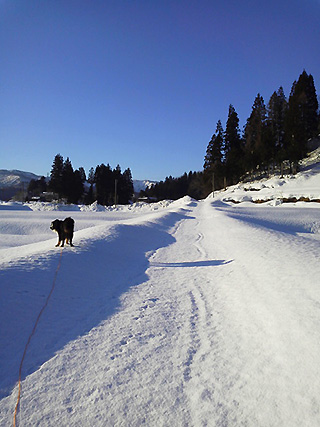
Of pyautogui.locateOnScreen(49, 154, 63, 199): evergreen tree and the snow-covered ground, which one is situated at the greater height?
pyautogui.locateOnScreen(49, 154, 63, 199): evergreen tree

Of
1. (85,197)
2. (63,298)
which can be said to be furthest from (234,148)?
(63,298)

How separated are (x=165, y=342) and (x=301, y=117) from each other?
180 ft

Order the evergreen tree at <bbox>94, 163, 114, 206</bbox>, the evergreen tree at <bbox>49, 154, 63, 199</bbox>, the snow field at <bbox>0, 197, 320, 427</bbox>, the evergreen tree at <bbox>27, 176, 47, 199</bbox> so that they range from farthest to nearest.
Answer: the evergreen tree at <bbox>27, 176, 47, 199</bbox>
the evergreen tree at <bbox>94, 163, 114, 206</bbox>
the evergreen tree at <bbox>49, 154, 63, 199</bbox>
the snow field at <bbox>0, 197, 320, 427</bbox>

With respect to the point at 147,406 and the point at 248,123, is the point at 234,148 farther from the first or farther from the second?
the point at 147,406

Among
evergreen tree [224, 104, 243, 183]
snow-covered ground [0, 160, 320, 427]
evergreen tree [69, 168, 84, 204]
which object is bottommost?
snow-covered ground [0, 160, 320, 427]

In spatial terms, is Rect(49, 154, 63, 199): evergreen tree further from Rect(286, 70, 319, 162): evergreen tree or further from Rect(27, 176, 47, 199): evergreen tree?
Rect(286, 70, 319, 162): evergreen tree

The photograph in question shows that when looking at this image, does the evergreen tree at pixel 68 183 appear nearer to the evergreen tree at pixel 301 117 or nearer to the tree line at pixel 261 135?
the tree line at pixel 261 135

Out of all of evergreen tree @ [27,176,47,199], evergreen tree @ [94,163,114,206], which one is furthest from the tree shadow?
evergreen tree @ [27,176,47,199]

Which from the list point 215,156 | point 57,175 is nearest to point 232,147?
point 215,156

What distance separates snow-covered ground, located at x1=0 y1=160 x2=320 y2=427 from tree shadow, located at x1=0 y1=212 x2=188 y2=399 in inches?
0.8

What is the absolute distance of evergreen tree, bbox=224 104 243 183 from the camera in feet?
170

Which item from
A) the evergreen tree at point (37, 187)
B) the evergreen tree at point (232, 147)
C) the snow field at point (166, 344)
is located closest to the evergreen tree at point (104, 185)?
the evergreen tree at point (37, 187)

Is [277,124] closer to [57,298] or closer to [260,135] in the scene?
[260,135]

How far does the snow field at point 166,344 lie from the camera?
2.05 metres
